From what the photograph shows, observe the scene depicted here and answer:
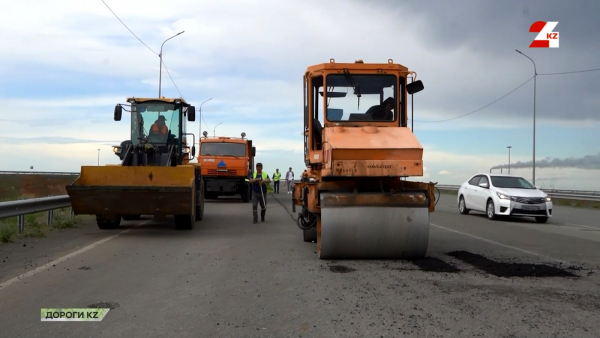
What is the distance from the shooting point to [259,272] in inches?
323

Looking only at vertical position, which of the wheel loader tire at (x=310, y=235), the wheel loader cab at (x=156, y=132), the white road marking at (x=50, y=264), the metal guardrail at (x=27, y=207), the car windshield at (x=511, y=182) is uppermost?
the wheel loader cab at (x=156, y=132)

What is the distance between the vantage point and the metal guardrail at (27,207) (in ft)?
38.0

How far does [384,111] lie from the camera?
1047cm

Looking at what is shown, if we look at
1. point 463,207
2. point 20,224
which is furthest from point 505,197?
point 20,224

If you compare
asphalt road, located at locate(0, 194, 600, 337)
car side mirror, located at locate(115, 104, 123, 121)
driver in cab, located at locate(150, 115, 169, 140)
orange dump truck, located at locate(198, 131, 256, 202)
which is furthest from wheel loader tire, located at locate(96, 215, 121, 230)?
orange dump truck, located at locate(198, 131, 256, 202)

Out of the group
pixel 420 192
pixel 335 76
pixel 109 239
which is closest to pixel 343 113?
pixel 335 76

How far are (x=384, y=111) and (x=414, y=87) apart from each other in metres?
0.68

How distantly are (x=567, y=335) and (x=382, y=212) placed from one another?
444 centimetres

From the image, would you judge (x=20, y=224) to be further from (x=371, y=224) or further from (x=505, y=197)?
(x=505, y=197)

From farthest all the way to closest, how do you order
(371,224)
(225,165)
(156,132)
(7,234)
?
(225,165) → (156,132) → (7,234) → (371,224)

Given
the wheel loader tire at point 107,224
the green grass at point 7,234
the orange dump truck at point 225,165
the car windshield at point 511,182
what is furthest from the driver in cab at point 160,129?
the orange dump truck at point 225,165

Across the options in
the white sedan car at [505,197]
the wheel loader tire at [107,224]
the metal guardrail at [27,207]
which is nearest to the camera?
the metal guardrail at [27,207]

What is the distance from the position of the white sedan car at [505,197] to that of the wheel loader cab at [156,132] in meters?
9.73

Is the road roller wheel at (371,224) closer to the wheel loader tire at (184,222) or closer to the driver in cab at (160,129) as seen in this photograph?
the wheel loader tire at (184,222)
